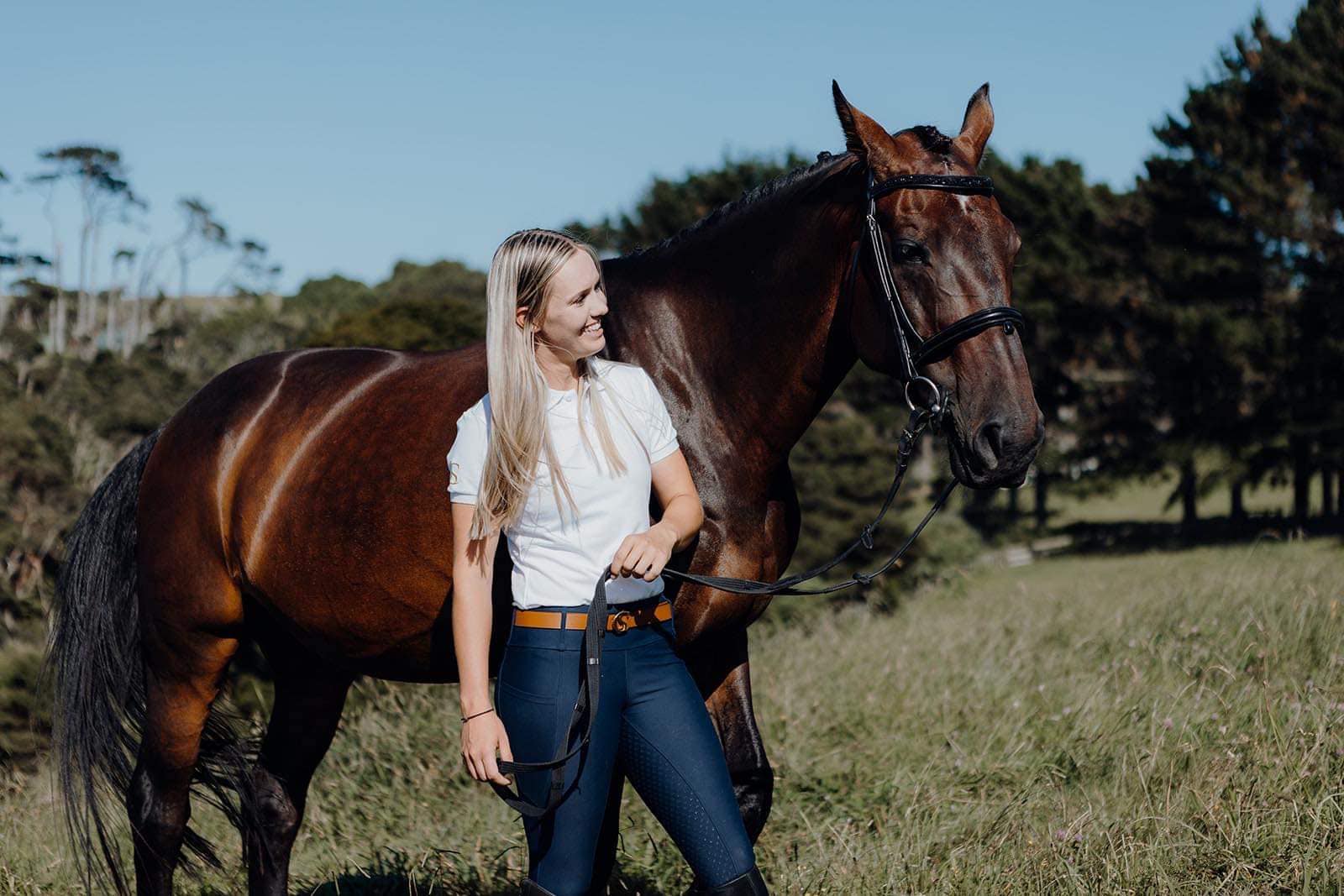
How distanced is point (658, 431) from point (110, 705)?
273 cm

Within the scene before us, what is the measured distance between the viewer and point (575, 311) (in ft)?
7.86

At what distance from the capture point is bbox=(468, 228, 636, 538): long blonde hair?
2332 mm

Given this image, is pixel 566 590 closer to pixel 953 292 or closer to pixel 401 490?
pixel 401 490

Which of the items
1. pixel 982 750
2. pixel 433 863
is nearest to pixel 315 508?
pixel 433 863

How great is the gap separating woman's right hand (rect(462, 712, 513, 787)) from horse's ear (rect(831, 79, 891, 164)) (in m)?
1.67

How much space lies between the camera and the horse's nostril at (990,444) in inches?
104

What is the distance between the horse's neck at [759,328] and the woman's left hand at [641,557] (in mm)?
839

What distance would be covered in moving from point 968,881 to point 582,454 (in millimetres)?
1825

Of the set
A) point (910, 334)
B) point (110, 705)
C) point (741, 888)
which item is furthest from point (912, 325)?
point (110, 705)

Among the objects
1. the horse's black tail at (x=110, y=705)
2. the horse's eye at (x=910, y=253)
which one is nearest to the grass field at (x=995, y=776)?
the horse's black tail at (x=110, y=705)

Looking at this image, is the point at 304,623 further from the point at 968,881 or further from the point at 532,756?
the point at 968,881

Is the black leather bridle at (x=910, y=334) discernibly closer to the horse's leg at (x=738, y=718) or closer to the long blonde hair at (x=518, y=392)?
the horse's leg at (x=738, y=718)

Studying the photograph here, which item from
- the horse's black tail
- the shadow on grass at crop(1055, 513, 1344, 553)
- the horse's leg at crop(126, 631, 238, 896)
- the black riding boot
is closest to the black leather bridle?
the black riding boot

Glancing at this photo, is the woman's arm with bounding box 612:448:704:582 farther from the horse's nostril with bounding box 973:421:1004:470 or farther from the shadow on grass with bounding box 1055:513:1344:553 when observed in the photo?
the shadow on grass with bounding box 1055:513:1344:553
